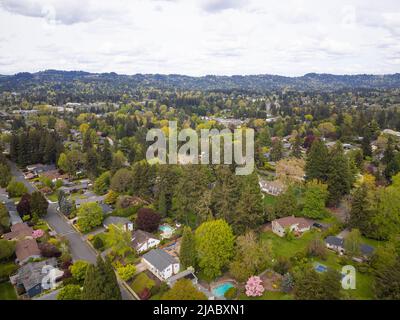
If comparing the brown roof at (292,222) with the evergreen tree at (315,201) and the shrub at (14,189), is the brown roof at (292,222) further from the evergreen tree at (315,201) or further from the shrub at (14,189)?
the shrub at (14,189)

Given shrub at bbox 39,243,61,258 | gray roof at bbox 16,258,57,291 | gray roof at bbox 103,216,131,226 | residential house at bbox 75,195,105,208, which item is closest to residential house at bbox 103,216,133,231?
gray roof at bbox 103,216,131,226

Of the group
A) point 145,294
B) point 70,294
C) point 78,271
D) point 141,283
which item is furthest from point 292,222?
point 70,294

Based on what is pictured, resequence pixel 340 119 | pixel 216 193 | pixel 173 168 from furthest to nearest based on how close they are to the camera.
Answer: pixel 340 119 → pixel 173 168 → pixel 216 193

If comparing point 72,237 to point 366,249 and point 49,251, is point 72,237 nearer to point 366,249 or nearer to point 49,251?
point 49,251

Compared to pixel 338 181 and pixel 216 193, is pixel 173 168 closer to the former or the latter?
pixel 216 193

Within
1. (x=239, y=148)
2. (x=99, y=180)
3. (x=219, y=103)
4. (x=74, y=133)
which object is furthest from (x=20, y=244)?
(x=219, y=103)

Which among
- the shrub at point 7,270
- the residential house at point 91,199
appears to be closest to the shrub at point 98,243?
the shrub at point 7,270
